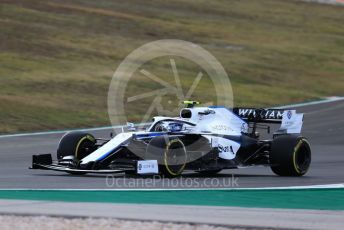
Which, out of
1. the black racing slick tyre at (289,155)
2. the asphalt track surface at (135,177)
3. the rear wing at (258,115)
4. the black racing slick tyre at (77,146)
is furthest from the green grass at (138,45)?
the black racing slick tyre at (289,155)

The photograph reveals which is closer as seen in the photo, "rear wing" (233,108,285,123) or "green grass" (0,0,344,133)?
"rear wing" (233,108,285,123)

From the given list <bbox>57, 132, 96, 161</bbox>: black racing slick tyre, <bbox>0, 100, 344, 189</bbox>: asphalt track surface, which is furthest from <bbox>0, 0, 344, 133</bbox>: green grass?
<bbox>57, 132, 96, 161</bbox>: black racing slick tyre

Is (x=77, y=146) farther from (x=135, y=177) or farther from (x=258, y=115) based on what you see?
(x=258, y=115)

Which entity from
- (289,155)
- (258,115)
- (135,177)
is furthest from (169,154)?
(258,115)

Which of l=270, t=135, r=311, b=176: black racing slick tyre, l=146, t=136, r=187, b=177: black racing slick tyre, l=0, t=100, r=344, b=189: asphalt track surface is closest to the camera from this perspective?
l=0, t=100, r=344, b=189: asphalt track surface

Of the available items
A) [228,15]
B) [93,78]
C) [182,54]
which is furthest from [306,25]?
[93,78]

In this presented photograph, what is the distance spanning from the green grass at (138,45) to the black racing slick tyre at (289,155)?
1224 centimetres

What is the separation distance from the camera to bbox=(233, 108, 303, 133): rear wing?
1772cm

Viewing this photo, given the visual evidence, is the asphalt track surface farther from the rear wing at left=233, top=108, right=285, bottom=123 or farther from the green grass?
the green grass

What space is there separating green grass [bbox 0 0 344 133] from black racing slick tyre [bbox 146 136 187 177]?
12.5m

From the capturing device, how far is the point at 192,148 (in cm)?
1627

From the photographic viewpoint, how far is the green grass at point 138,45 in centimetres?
3397

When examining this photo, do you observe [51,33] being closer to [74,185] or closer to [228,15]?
[228,15]

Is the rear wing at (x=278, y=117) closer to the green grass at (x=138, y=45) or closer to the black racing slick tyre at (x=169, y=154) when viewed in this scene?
the black racing slick tyre at (x=169, y=154)
